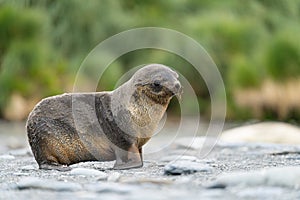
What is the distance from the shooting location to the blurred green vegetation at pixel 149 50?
12281 millimetres

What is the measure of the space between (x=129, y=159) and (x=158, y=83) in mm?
490

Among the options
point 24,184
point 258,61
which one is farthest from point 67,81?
point 24,184

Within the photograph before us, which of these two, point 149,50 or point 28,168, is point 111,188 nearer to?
point 28,168

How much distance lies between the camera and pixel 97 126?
4.73 m

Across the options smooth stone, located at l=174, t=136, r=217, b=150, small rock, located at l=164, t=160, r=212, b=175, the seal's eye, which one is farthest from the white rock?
small rock, located at l=164, t=160, r=212, b=175

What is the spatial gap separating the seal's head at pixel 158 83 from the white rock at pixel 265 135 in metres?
3.15

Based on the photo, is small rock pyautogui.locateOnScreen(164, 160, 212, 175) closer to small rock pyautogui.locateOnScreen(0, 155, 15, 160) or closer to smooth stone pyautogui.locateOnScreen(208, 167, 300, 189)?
smooth stone pyautogui.locateOnScreen(208, 167, 300, 189)

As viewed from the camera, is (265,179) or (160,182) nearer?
(265,179)

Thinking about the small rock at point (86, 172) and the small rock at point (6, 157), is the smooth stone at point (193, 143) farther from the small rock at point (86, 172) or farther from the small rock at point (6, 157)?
the small rock at point (86, 172)

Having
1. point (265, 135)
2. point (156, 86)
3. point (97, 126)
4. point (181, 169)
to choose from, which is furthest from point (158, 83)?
point (265, 135)

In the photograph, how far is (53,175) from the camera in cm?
431

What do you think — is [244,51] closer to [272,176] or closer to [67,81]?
[67,81]

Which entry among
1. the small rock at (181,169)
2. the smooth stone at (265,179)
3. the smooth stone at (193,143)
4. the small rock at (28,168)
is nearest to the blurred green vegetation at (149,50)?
the smooth stone at (193,143)

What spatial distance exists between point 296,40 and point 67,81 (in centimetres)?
381
